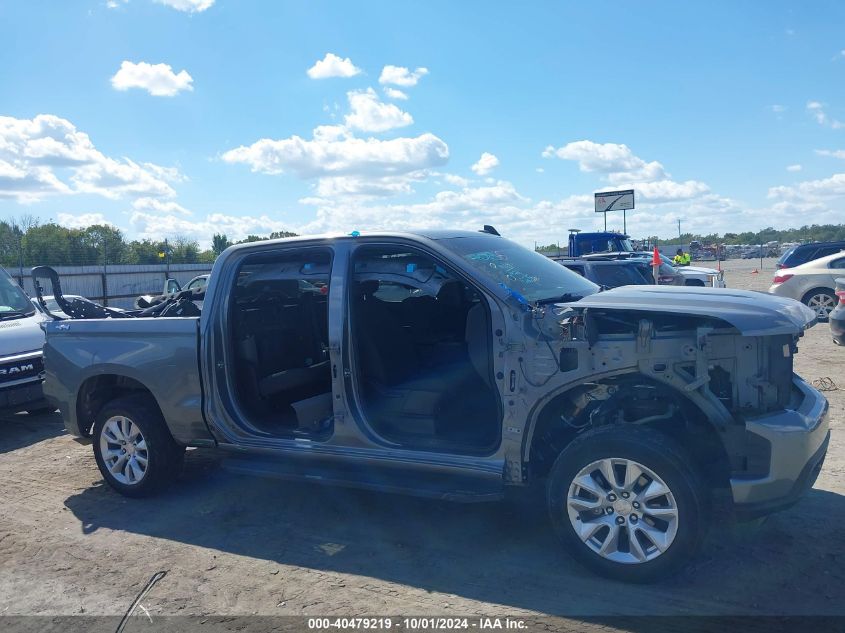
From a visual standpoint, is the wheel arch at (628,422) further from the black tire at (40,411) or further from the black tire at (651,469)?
the black tire at (40,411)

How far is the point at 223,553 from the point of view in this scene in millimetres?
4531

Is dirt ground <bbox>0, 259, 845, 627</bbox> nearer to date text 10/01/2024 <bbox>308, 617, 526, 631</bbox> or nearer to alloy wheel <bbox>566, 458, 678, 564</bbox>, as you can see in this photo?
date text 10/01/2024 <bbox>308, 617, 526, 631</bbox>

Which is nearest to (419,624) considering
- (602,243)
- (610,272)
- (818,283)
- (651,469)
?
(651,469)

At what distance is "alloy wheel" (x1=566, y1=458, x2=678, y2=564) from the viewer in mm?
3734

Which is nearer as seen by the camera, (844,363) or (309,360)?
(309,360)

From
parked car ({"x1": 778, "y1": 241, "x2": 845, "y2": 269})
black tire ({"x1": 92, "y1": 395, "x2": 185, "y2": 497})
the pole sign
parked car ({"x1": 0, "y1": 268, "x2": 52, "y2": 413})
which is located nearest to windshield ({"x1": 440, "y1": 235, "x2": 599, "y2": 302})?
black tire ({"x1": 92, "y1": 395, "x2": 185, "y2": 497})

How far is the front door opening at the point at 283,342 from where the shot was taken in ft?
17.1

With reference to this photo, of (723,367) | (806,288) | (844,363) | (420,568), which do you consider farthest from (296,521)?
(806,288)

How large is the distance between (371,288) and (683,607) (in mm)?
2992

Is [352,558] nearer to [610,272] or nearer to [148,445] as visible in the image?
[148,445]

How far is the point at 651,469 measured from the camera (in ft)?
12.2

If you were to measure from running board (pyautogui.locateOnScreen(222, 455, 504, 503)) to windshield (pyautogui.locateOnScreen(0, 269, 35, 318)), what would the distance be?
5132 millimetres

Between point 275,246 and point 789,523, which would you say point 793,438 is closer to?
point 789,523

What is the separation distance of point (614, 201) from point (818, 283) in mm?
19056
